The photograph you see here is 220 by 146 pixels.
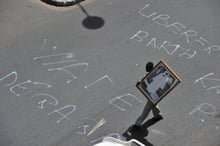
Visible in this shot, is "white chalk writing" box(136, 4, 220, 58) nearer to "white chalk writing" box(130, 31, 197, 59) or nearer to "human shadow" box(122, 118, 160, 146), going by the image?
"white chalk writing" box(130, 31, 197, 59)

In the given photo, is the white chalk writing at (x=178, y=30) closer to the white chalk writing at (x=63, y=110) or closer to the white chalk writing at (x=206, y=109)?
the white chalk writing at (x=206, y=109)

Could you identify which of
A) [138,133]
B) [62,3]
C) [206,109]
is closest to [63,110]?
[138,133]

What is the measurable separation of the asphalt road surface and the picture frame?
3.42 feet

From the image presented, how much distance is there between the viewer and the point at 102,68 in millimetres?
11508

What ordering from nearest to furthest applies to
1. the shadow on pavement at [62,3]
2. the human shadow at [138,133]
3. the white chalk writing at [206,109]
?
1. the human shadow at [138,133]
2. the white chalk writing at [206,109]
3. the shadow on pavement at [62,3]

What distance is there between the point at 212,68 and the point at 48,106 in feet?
14.4

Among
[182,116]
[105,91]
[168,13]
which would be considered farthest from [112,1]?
[182,116]

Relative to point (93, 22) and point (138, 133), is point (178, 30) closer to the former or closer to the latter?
point (93, 22)

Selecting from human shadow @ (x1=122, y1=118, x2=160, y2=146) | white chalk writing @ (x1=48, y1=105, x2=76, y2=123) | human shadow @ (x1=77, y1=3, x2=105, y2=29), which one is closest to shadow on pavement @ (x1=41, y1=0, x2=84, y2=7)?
human shadow @ (x1=77, y1=3, x2=105, y2=29)

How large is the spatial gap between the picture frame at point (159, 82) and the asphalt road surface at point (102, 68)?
1.04 metres

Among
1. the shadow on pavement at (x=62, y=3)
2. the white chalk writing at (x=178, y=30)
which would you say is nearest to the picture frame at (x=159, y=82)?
the white chalk writing at (x=178, y=30)

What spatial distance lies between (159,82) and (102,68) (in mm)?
2480

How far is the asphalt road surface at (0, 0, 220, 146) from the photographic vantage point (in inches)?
396

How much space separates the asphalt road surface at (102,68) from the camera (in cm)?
1005
